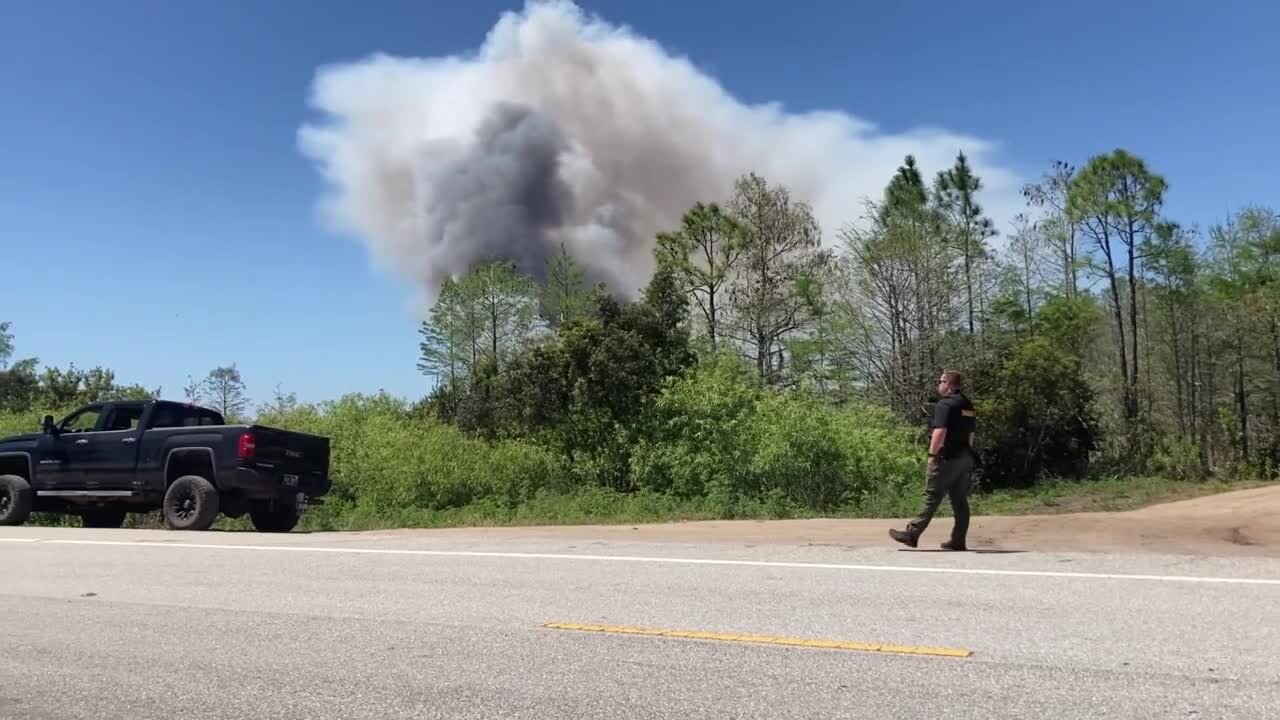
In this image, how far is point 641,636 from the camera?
6.15 m

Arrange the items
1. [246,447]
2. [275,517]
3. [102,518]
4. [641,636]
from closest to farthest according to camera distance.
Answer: [641,636]
[246,447]
[275,517]
[102,518]

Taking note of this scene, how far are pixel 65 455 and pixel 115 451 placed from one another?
129 centimetres

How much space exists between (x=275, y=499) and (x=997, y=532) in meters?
10.2

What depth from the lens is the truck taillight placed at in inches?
558

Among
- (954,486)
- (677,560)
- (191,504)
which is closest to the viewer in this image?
(677,560)

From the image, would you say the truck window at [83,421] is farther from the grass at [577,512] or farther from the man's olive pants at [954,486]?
the man's olive pants at [954,486]

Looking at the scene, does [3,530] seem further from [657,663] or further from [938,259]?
[938,259]

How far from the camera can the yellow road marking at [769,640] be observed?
5562 mm

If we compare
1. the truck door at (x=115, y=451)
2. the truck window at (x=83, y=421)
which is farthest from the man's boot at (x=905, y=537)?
the truck window at (x=83, y=421)

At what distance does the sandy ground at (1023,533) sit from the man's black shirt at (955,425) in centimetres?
119

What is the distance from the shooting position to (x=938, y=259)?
37094 millimetres

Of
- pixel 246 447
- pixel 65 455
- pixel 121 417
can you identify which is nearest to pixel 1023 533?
pixel 246 447

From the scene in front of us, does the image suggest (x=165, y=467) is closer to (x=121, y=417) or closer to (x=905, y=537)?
(x=121, y=417)

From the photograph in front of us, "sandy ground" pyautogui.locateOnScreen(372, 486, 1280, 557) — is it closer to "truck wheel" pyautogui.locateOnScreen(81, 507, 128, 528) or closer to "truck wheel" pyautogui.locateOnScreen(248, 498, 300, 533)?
"truck wheel" pyautogui.locateOnScreen(248, 498, 300, 533)
